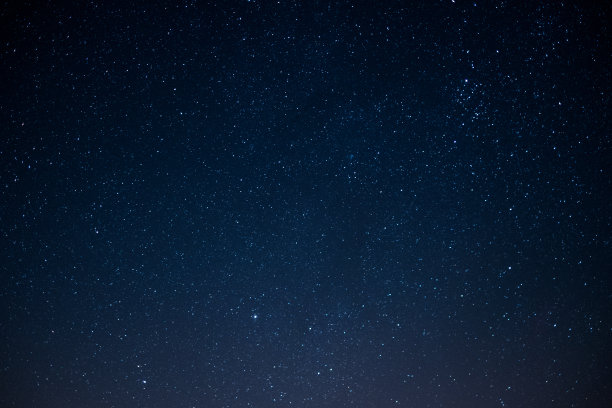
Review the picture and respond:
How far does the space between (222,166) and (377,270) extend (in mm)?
346

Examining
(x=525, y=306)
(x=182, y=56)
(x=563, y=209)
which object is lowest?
(x=525, y=306)

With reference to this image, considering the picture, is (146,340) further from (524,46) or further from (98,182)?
(524,46)

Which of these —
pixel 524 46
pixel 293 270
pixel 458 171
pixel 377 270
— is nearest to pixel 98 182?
pixel 293 270

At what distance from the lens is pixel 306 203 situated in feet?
1.93

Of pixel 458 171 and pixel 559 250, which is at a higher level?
pixel 458 171

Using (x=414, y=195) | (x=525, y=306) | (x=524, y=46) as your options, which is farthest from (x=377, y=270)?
(x=524, y=46)

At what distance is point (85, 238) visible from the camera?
62 centimetres

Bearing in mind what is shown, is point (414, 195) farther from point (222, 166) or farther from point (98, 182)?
point (98, 182)

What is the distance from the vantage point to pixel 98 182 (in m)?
0.60

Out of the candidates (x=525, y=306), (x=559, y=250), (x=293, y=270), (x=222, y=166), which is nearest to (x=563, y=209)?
(x=559, y=250)

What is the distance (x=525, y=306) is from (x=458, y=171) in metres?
0.31

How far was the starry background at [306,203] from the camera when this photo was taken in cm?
55

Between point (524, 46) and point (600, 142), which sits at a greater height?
point (524, 46)

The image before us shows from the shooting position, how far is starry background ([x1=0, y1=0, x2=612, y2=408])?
548 mm
